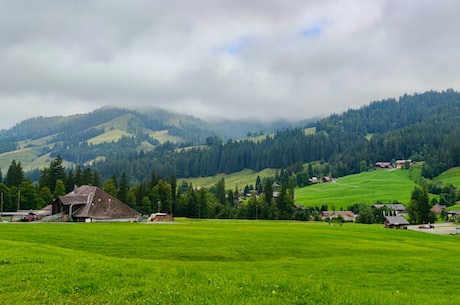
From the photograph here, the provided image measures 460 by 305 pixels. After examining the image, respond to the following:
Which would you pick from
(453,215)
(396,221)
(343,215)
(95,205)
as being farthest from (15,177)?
(453,215)

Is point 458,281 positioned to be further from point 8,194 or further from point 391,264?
point 8,194

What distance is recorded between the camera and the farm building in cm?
10206

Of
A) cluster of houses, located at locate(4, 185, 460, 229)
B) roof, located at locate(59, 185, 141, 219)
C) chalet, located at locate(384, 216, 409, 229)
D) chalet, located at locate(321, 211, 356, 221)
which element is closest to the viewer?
cluster of houses, located at locate(4, 185, 460, 229)

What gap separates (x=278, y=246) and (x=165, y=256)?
13377mm

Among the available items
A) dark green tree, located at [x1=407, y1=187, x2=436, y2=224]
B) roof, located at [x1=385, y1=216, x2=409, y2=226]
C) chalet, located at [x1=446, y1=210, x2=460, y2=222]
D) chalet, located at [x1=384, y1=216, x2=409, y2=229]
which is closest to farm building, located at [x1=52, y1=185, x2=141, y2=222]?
chalet, located at [x1=384, y1=216, x2=409, y2=229]

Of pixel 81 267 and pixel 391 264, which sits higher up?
pixel 81 267

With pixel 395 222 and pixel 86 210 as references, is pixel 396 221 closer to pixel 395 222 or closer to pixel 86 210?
pixel 395 222

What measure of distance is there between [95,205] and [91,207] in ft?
4.51

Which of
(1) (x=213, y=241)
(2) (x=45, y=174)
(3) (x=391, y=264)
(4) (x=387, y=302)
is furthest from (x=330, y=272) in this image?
(2) (x=45, y=174)

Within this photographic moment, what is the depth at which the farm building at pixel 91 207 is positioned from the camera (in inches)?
4018

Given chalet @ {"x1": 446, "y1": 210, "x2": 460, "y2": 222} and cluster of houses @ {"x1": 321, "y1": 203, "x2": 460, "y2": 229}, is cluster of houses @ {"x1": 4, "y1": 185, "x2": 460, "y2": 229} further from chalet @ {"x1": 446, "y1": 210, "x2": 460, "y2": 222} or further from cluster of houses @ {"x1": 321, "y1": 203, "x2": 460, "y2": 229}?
chalet @ {"x1": 446, "y1": 210, "x2": 460, "y2": 222}

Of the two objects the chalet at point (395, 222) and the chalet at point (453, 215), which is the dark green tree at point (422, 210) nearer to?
the chalet at point (395, 222)

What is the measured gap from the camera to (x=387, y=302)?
12656 mm

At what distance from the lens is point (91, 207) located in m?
103
